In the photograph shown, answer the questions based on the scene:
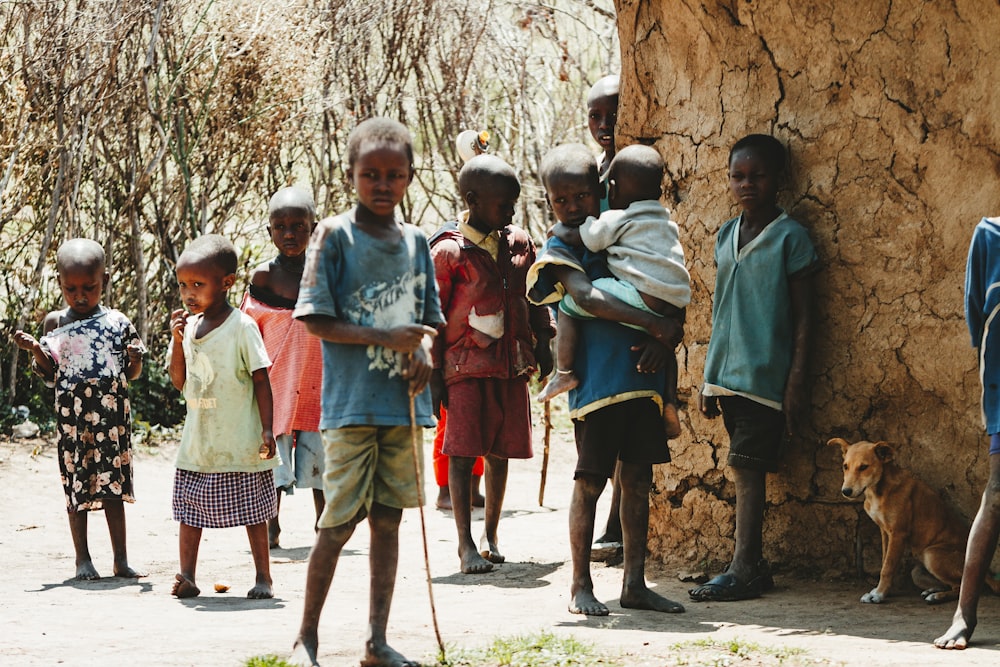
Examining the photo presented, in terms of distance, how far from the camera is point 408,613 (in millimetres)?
4555

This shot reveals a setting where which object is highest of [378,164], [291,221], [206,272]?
[291,221]

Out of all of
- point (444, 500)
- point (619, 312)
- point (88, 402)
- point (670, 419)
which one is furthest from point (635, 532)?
point (444, 500)

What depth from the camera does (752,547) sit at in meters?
4.88

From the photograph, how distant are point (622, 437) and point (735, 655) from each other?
1.06m

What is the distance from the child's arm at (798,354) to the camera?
4859mm

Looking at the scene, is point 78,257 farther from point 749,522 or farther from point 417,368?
point 749,522

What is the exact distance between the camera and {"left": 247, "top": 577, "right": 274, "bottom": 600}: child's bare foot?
4.84 m

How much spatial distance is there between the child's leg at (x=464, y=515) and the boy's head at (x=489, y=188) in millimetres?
1138

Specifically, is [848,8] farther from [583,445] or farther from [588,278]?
[583,445]

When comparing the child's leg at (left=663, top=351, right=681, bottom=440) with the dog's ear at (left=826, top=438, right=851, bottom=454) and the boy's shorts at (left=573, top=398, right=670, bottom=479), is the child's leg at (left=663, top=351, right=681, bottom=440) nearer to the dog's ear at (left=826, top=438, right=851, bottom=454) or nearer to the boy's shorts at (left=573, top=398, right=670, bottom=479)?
the boy's shorts at (left=573, top=398, right=670, bottom=479)

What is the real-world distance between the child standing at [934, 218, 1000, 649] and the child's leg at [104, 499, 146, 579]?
3.37 metres

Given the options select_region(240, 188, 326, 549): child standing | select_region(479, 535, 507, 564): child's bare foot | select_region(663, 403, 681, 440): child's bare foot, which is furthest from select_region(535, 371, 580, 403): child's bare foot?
select_region(240, 188, 326, 549): child standing

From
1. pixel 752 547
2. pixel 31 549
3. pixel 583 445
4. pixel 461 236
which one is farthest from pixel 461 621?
pixel 31 549

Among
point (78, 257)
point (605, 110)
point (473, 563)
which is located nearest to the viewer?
point (78, 257)
